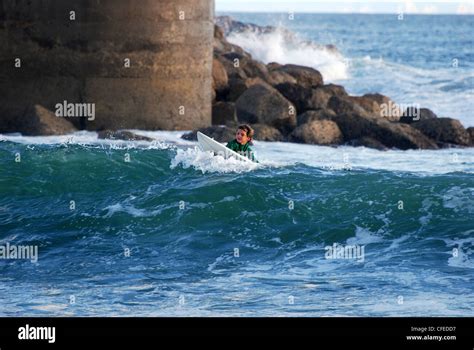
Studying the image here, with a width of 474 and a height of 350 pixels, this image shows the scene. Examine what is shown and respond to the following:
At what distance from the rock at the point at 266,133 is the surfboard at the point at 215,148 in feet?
15.3

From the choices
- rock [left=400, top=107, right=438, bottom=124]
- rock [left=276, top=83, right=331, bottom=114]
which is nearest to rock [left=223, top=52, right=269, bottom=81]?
rock [left=276, top=83, right=331, bottom=114]

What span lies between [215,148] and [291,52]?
127 feet

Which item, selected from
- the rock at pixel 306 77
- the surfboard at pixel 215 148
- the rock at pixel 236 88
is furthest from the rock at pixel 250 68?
the surfboard at pixel 215 148

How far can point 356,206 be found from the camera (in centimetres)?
1747

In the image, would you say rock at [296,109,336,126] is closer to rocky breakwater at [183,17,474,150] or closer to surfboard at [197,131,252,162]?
rocky breakwater at [183,17,474,150]

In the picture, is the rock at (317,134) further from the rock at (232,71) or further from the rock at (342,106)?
the rock at (232,71)

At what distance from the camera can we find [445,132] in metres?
25.3

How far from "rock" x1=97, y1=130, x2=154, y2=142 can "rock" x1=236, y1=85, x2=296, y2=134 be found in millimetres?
3033

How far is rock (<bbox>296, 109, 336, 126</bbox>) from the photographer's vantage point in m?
24.9

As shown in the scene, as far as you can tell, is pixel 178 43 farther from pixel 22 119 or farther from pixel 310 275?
pixel 310 275

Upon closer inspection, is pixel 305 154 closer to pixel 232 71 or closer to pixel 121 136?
pixel 121 136

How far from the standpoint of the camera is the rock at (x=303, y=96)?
26.4 meters
